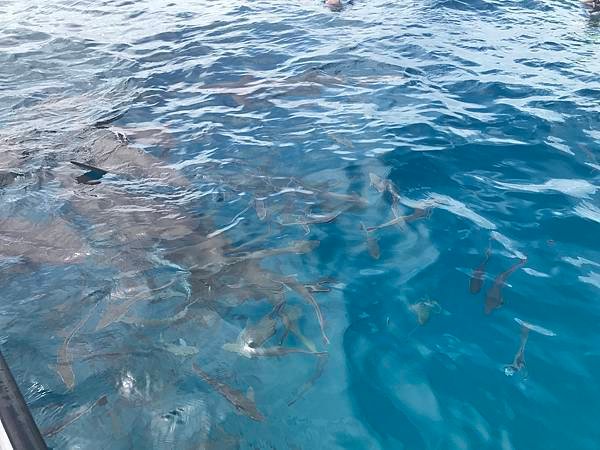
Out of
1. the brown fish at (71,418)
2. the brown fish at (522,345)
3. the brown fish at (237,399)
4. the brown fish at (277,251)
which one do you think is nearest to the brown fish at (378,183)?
the brown fish at (277,251)

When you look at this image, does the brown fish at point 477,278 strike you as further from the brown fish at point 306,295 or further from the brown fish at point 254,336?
the brown fish at point 254,336

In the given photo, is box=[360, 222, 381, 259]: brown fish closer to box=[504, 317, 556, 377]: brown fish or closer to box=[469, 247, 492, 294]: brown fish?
box=[469, 247, 492, 294]: brown fish

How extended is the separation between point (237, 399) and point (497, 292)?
2.32 metres

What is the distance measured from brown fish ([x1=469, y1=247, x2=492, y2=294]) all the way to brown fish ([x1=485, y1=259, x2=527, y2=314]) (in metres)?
0.11

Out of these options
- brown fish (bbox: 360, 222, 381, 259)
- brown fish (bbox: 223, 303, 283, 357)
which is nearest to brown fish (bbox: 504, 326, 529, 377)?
Result: brown fish (bbox: 360, 222, 381, 259)

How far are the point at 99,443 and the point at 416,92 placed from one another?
6700 mm

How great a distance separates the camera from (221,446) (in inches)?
137

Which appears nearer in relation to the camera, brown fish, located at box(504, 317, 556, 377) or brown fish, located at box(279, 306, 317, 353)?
brown fish, located at box(504, 317, 556, 377)

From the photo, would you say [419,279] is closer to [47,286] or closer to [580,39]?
[47,286]

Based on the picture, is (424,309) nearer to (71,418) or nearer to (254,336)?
(254,336)

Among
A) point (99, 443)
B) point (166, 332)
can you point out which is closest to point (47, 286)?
point (166, 332)

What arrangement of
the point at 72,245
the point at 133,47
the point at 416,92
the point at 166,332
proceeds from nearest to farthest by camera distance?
the point at 166,332 → the point at 72,245 → the point at 416,92 → the point at 133,47

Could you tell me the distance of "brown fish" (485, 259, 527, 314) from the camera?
4.50 metres

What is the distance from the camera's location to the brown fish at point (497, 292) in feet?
14.8
